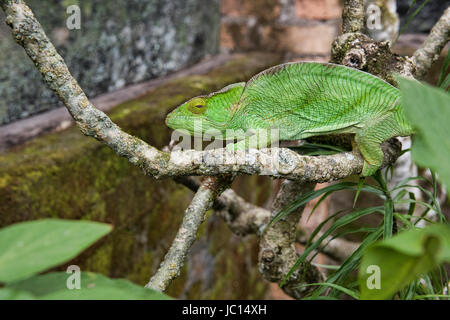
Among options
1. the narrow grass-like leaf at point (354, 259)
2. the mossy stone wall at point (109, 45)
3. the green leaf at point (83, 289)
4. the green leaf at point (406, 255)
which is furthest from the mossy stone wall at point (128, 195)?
the green leaf at point (406, 255)

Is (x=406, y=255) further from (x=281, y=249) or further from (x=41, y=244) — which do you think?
(x=281, y=249)

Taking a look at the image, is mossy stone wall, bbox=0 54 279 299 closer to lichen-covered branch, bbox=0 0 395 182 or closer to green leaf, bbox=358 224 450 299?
lichen-covered branch, bbox=0 0 395 182

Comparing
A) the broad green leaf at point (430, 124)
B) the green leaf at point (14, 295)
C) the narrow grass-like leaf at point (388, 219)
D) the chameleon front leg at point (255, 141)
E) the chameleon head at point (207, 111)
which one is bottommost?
the narrow grass-like leaf at point (388, 219)

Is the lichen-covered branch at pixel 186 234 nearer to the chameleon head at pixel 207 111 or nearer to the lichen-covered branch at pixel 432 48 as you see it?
the chameleon head at pixel 207 111

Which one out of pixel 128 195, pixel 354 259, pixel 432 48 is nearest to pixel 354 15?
pixel 432 48
